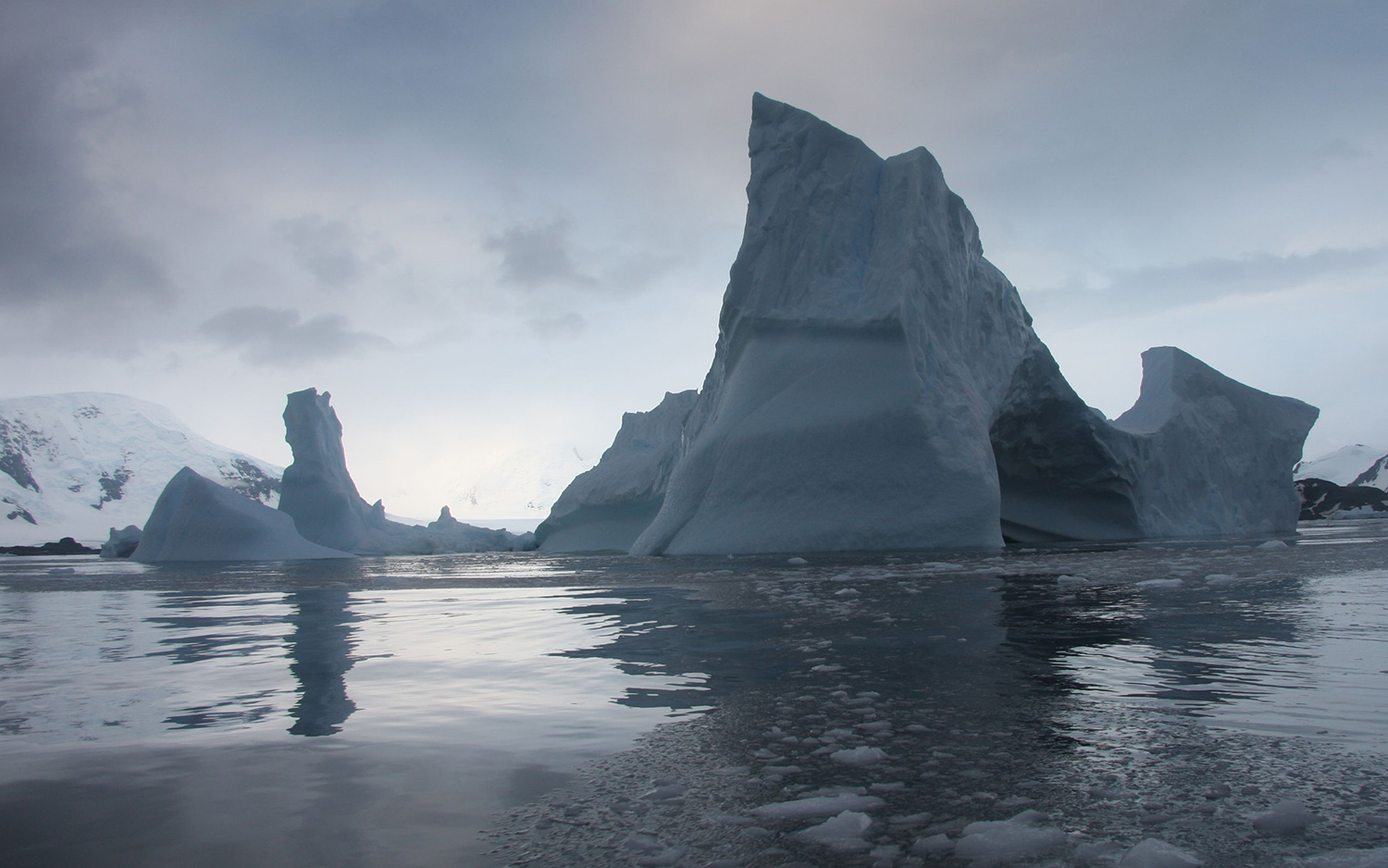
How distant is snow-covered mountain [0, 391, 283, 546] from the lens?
97.9m

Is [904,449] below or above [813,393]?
below

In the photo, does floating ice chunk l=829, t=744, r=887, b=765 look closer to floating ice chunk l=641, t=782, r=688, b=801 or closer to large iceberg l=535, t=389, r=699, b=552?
floating ice chunk l=641, t=782, r=688, b=801

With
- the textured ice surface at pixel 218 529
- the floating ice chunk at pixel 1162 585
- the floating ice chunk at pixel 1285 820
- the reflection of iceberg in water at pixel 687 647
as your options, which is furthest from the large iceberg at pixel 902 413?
the floating ice chunk at pixel 1285 820

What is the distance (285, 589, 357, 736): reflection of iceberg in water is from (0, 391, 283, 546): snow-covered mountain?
99744 millimetres

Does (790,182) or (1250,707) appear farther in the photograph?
(790,182)

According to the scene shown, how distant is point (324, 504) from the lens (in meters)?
35.4

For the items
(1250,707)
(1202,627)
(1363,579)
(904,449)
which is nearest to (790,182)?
(904,449)

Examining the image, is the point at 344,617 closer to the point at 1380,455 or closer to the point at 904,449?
the point at 904,449

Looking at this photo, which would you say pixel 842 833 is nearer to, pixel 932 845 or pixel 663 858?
pixel 932 845

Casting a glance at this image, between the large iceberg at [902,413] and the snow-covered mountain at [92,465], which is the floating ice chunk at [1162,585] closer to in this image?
the large iceberg at [902,413]

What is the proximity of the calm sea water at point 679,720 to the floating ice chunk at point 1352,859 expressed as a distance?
0.05m

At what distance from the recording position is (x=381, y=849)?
1661mm

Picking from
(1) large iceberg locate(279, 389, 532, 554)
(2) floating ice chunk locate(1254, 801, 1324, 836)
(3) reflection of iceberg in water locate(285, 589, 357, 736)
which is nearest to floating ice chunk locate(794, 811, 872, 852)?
(2) floating ice chunk locate(1254, 801, 1324, 836)

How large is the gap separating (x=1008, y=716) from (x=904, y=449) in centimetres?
1451
